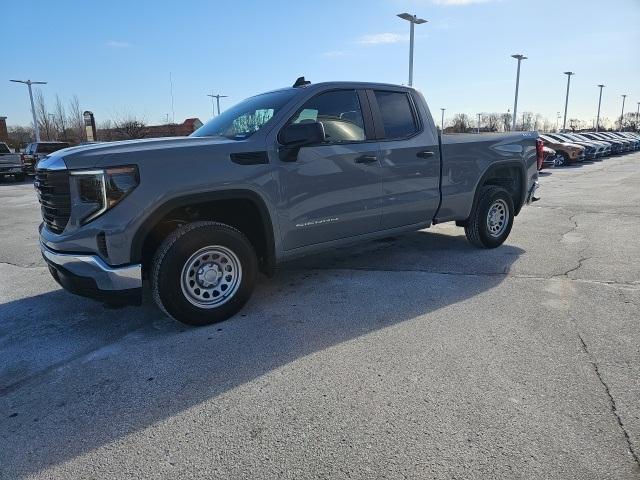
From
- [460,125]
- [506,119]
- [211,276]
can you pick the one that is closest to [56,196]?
[211,276]

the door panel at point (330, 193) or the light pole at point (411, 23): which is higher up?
the light pole at point (411, 23)

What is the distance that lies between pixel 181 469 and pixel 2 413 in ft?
4.39

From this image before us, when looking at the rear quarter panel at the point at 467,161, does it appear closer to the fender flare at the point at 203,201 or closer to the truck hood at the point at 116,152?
the fender flare at the point at 203,201

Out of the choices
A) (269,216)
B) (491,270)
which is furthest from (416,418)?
(491,270)

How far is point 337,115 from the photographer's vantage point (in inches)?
182

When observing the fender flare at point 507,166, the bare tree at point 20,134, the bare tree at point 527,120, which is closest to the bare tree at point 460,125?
the fender flare at point 507,166

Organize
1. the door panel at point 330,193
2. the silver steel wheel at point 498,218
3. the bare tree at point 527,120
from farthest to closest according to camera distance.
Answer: the bare tree at point 527,120, the silver steel wheel at point 498,218, the door panel at point 330,193

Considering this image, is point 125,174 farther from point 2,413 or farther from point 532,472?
point 532,472

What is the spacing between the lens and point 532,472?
87.0 inches

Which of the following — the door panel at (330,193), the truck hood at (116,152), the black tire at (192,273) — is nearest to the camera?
the truck hood at (116,152)

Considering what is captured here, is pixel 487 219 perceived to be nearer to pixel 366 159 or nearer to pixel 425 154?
pixel 425 154

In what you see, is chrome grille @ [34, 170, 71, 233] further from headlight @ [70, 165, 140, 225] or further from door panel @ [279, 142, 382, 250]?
door panel @ [279, 142, 382, 250]

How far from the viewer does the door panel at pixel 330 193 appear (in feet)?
13.8

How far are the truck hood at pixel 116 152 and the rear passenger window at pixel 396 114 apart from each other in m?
1.83
